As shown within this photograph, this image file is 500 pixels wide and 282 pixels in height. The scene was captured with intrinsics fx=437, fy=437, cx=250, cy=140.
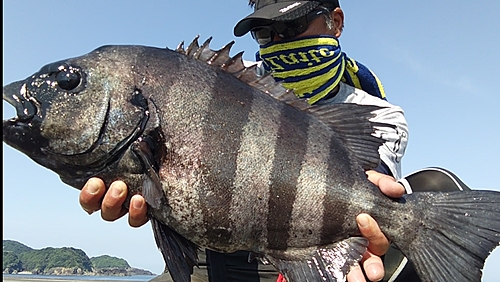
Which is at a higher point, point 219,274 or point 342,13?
point 342,13

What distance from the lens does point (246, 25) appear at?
4.03 metres

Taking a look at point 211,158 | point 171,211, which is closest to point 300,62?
point 211,158

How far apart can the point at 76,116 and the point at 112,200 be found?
0.50 meters

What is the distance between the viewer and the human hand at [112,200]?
2.43m

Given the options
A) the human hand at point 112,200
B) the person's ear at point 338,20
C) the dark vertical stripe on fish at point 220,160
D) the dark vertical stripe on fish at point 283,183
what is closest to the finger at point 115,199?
the human hand at point 112,200

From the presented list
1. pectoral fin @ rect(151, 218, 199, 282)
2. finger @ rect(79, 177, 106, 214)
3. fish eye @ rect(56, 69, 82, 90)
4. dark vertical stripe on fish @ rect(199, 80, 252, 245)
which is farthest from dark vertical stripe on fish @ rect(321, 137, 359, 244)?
fish eye @ rect(56, 69, 82, 90)

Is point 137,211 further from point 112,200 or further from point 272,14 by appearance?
point 272,14

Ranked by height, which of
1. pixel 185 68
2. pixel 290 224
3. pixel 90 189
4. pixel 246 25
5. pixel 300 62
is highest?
pixel 246 25

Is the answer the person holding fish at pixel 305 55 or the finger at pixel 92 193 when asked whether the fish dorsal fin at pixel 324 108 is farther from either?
the finger at pixel 92 193

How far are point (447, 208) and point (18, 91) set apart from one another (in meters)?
2.53

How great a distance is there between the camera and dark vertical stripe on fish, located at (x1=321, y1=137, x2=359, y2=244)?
2.52m

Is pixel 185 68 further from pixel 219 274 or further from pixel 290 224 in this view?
pixel 219 274

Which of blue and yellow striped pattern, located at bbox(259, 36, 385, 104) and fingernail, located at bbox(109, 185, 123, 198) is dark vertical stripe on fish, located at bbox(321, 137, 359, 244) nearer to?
fingernail, located at bbox(109, 185, 123, 198)

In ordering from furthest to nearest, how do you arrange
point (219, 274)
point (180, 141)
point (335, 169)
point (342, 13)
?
point (342, 13) < point (219, 274) < point (335, 169) < point (180, 141)
